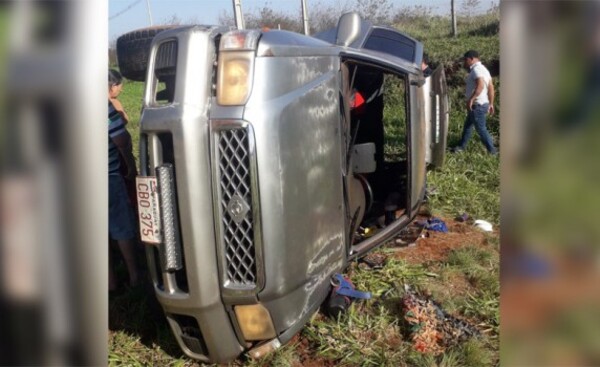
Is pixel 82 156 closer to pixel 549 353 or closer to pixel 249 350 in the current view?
pixel 549 353

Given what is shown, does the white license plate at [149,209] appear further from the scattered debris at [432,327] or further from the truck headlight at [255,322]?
the scattered debris at [432,327]

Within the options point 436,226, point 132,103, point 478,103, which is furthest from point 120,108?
point 478,103

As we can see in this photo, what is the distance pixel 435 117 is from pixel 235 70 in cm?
331

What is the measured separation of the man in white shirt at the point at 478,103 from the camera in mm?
7828

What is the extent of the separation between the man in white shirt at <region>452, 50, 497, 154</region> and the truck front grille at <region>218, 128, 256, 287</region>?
5.89 m

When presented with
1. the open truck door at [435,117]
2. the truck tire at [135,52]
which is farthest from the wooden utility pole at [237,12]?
the open truck door at [435,117]

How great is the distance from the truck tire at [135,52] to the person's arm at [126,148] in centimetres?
48

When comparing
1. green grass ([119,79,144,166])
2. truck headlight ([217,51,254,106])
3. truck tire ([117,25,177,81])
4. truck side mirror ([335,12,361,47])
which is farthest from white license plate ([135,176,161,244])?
truck side mirror ([335,12,361,47])

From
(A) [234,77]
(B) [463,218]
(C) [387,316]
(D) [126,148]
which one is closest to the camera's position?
(A) [234,77]

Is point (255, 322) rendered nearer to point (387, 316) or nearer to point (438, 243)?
point (387, 316)

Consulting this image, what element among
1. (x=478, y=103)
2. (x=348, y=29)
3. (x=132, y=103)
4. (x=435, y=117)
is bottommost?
(x=435, y=117)

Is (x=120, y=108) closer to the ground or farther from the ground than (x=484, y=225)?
farther from the ground

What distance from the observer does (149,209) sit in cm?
264

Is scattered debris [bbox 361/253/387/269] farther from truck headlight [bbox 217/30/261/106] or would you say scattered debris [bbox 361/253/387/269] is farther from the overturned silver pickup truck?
truck headlight [bbox 217/30/261/106]
